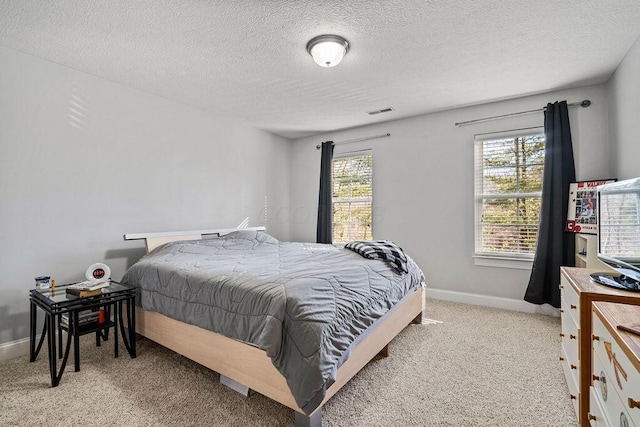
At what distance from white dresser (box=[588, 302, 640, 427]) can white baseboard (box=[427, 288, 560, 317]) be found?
2.13 metres

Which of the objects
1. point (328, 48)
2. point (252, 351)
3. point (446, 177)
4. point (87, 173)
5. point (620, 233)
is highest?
point (328, 48)

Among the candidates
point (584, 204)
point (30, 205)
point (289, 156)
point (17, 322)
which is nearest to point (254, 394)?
point (17, 322)

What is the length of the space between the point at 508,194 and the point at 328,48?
262cm

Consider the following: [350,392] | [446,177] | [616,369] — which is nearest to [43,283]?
[350,392]

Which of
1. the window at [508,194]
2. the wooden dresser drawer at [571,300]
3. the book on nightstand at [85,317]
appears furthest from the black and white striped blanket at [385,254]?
the book on nightstand at [85,317]

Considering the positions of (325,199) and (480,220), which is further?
(325,199)

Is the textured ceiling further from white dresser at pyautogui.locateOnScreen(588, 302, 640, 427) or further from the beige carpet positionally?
the beige carpet

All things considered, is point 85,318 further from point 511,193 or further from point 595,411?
point 511,193

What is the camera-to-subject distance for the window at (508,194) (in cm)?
328

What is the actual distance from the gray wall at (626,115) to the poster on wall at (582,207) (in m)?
0.22

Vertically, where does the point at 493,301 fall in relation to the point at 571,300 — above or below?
below

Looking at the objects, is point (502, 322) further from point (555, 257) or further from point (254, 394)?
point (254, 394)

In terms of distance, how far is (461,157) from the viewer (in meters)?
3.60

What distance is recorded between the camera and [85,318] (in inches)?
81.5
